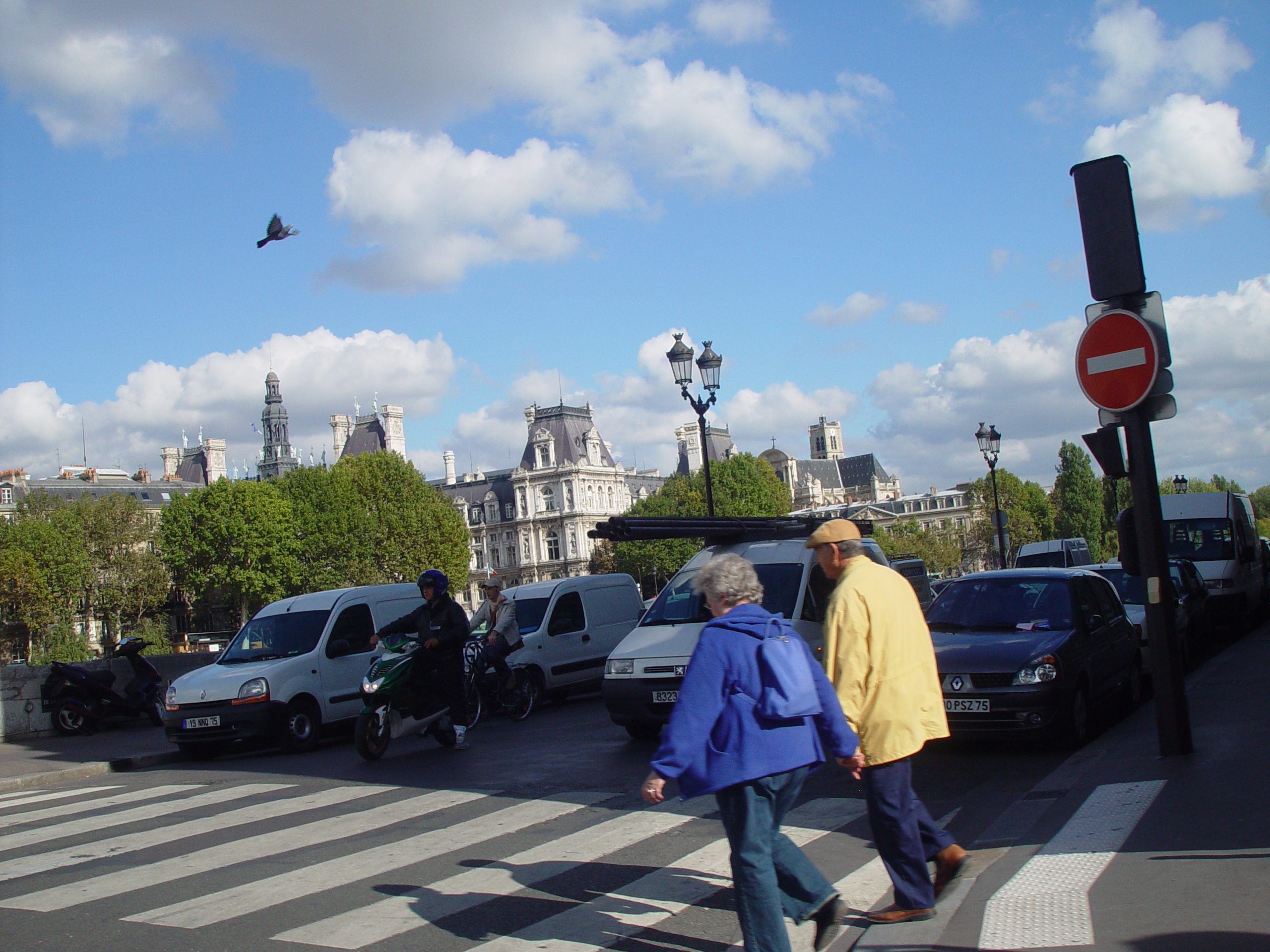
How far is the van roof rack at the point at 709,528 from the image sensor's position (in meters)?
11.5

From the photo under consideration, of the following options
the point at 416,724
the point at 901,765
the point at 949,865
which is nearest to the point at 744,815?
the point at 901,765

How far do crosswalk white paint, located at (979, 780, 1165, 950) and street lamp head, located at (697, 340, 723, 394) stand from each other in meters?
14.5

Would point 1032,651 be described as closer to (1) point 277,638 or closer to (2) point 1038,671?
(2) point 1038,671

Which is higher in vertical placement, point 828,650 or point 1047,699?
point 828,650

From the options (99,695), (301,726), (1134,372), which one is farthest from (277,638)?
(1134,372)

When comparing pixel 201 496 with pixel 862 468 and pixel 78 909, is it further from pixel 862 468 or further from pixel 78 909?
pixel 862 468

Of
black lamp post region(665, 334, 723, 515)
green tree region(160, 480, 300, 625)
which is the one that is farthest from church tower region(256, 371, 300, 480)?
black lamp post region(665, 334, 723, 515)

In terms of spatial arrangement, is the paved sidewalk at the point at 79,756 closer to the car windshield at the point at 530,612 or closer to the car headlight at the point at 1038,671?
the car windshield at the point at 530,612

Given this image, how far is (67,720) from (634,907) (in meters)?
13.8

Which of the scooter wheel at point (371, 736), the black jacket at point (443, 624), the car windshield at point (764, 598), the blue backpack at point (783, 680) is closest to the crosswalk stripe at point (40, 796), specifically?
the scooter wheel at point (371, 736)

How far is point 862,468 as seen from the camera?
18125cm

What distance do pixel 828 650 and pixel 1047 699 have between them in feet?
16.7

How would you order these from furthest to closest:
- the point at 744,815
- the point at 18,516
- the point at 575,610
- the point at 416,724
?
the point at 18,516 → the point at 575,610 → the point at 416,724 → the point at 744,815

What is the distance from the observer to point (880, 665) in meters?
4.93
